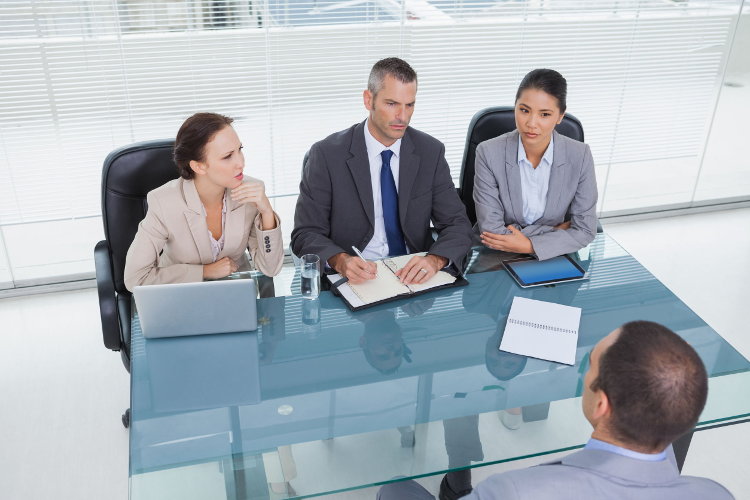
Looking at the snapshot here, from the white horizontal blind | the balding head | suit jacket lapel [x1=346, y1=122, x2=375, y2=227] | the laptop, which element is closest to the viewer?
the balding head

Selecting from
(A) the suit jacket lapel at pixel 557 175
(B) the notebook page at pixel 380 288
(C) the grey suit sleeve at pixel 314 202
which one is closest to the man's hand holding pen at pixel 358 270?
(B) the notebook page at pixel 380 288

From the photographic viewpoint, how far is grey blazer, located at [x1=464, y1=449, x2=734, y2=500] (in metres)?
1.40

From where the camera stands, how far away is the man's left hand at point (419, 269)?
8.07 feet

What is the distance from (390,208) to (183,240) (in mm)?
875

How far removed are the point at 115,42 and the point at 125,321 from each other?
1.52 m

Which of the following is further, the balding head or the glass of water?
the glass of water

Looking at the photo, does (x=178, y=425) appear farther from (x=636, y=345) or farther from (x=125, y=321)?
(x=636, y=345)

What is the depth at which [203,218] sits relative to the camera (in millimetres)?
2590

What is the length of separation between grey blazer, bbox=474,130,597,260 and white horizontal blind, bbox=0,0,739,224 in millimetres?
1209

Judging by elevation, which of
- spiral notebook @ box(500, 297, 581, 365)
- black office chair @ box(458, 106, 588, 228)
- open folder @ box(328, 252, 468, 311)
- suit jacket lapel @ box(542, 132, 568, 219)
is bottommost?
spiral notebook @ box(500, 297, 581, 365)

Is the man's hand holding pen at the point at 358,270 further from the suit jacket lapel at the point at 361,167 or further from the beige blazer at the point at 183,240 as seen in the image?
the suit jacket lapel at the point at 361,167

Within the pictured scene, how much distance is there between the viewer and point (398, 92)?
2.75 metres

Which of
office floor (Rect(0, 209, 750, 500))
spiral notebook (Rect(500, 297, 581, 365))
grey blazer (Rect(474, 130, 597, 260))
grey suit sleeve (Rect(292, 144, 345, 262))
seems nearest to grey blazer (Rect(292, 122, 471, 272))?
grey suit sleeve (Rect(292, 144, 345, 262))

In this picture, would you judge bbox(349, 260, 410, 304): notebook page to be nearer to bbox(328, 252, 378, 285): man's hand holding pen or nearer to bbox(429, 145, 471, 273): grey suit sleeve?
bbox(328, 252, 378, 285): man's hand holding pen
